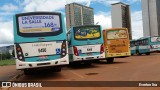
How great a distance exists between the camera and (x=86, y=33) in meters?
20.5

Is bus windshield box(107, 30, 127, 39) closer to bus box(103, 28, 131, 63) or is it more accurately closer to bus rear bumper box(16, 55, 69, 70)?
bus box(103, 28, 131, 63)

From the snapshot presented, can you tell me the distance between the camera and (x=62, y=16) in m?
14.8

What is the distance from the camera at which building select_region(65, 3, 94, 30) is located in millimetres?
40912

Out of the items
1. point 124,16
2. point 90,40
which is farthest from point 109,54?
point 124,16

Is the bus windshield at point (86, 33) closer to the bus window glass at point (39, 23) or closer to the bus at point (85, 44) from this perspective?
the bus at point (85, 44)

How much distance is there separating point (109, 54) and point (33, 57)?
1110 centimetres

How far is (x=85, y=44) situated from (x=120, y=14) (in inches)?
1902

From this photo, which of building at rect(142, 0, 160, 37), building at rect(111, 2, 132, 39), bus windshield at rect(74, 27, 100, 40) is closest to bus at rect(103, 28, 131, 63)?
bus windshield at rect(74, 27, 100, 40)

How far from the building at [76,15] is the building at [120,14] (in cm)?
2090

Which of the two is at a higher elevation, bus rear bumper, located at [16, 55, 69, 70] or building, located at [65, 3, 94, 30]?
building, located at [65, 3, 94, 30]

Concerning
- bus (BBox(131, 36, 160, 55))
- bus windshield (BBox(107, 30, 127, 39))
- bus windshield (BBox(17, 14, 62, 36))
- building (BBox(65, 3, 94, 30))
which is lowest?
bus (BBox(131, 36, 160, 55))

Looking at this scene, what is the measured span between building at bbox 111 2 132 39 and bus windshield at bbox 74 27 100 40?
46114 millimetres

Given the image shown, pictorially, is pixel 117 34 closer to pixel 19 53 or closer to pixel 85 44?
pixel 85 44

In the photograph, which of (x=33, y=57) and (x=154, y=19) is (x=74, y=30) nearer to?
(x=33, y=57)
